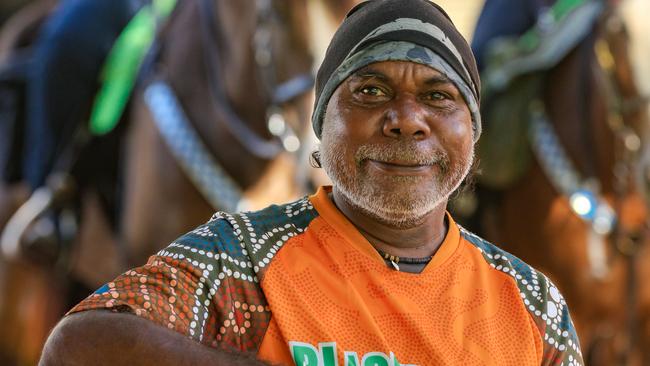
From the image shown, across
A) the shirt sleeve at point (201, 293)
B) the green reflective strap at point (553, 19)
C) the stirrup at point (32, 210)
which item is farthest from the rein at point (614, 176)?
the shirt sleeve at point (201, 293)

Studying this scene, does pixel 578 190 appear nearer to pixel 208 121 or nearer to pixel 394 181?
pixel 208 121

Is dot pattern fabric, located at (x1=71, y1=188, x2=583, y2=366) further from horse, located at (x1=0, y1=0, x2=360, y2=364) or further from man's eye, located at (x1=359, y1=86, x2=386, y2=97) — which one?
horse, located at (x1=0, y1=0, x2=360, y2=364)

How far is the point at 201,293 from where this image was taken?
1.97 m

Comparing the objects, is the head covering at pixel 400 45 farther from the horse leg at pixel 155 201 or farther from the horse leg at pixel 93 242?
the horse leg at pixel 93 242

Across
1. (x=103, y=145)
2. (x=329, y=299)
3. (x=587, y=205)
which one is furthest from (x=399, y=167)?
(x=103, y=145)

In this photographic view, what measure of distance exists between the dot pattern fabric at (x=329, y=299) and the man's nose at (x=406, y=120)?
20 centimetres

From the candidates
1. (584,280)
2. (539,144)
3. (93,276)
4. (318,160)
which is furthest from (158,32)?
(318,160)

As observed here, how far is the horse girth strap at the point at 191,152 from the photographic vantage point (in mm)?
4891

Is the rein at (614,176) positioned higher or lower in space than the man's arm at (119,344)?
lower

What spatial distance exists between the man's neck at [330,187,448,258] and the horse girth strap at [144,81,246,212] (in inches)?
104

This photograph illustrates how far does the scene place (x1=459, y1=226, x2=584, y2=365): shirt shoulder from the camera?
85.3 inches

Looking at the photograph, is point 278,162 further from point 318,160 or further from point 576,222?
point 318,160

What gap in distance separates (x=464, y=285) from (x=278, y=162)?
277 centimetres

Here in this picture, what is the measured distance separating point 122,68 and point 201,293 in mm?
3428
